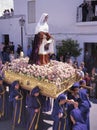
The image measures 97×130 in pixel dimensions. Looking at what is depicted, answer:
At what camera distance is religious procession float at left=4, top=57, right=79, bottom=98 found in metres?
6.82

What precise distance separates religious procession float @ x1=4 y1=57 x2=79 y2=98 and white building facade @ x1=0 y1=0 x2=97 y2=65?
7.28 meters

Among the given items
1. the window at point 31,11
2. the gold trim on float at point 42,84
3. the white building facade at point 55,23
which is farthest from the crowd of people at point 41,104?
the window at point 31,11

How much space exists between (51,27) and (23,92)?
31.7ft

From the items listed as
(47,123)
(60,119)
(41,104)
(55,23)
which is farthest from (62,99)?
(55,23)

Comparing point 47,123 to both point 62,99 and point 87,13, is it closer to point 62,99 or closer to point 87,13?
point 62,99

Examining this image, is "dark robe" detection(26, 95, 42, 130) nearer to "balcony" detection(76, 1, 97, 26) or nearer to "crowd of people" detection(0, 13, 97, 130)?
"crowd of people" detection(0, 13, 97, 130)

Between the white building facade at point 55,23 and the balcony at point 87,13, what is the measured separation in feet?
0.23

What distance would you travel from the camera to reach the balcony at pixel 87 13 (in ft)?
47.9

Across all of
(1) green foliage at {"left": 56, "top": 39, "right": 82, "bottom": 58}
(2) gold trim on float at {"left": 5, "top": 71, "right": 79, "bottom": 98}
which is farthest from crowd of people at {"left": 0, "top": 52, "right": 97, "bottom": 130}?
(1) green foliage at {"left": 56, "top": 39, "right": 82, "bottom": 58}

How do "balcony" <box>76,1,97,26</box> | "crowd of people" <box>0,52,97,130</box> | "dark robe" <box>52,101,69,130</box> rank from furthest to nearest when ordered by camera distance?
"balcony" <box>76,1,97,26</box> → "dark robe" <box>52,101,69,130</box> → "crowd of people" <box>0,52,97,130</box>

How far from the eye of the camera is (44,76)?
23.0 ft

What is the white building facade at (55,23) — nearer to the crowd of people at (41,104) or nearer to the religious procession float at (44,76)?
the crowd of people at (41,104)

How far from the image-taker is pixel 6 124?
8203 mm

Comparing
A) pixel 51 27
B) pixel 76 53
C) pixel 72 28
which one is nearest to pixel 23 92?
pixel 76 53
